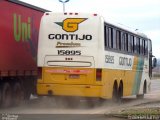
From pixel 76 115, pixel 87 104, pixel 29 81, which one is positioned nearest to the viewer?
pixel 76 115

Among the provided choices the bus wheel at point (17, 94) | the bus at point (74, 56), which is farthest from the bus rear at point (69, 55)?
the bus wheel at point (17, 94)

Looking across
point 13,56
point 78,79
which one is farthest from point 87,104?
point 13,56

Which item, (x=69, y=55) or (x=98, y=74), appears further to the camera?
(x=69, y=55)

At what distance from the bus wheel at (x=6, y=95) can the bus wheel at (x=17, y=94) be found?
1.66 feet

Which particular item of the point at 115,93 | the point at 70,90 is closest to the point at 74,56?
the point at 70,90

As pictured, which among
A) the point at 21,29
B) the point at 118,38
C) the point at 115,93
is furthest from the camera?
the point at 118,38

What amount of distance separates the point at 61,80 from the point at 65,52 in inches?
39.5

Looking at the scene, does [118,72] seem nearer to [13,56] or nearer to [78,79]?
[78,79]

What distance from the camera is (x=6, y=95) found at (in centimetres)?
1952

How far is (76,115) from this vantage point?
17.2 m

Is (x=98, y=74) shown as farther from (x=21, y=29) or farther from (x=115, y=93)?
(x=21, y=29)

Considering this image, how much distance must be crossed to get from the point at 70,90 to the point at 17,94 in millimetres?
2506

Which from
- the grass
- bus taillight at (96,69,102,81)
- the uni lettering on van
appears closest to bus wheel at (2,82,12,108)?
the uni lettering on van

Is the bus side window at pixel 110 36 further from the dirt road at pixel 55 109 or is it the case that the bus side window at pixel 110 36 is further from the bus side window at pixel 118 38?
the dirt road at pixel 55 109
